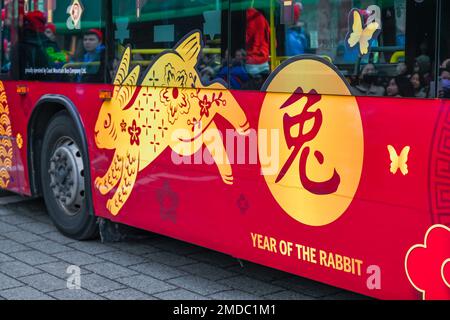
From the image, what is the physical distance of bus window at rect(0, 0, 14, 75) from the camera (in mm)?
7219

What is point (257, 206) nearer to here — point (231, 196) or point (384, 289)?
point (231, 196)

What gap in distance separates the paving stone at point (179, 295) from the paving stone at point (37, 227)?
6.95 feet

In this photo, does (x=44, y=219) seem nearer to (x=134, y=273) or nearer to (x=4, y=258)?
(x=4, y=258)

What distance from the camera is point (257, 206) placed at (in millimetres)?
4711

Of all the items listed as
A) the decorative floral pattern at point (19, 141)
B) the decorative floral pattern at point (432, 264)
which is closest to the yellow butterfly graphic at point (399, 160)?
the decorative floral pattern at point (432, 264)

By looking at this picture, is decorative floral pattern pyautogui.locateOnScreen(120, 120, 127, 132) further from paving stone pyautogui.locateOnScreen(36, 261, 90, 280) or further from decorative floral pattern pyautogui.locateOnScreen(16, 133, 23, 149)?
decorative floral pattern pyautogui.locateOnScreen(16, 133, 23, 149)

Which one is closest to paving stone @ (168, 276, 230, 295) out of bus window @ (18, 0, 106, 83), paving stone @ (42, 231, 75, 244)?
paving stone @ (42, 231, 75, 244)

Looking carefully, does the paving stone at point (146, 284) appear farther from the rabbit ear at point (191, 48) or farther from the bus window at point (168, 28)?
the rabbit ear at point (191, 48)

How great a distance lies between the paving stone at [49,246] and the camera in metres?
6.30

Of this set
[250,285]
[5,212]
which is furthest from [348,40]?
[5,212]

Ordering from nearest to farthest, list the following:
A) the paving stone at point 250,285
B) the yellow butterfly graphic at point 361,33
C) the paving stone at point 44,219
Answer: the yellow butterfly graphic at point 361,33 → the paving stone at point 250,285 → the paving stone at point 44,219

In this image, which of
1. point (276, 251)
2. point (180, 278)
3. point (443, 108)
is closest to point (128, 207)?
point (180, 278)

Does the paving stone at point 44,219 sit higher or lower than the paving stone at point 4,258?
higher
